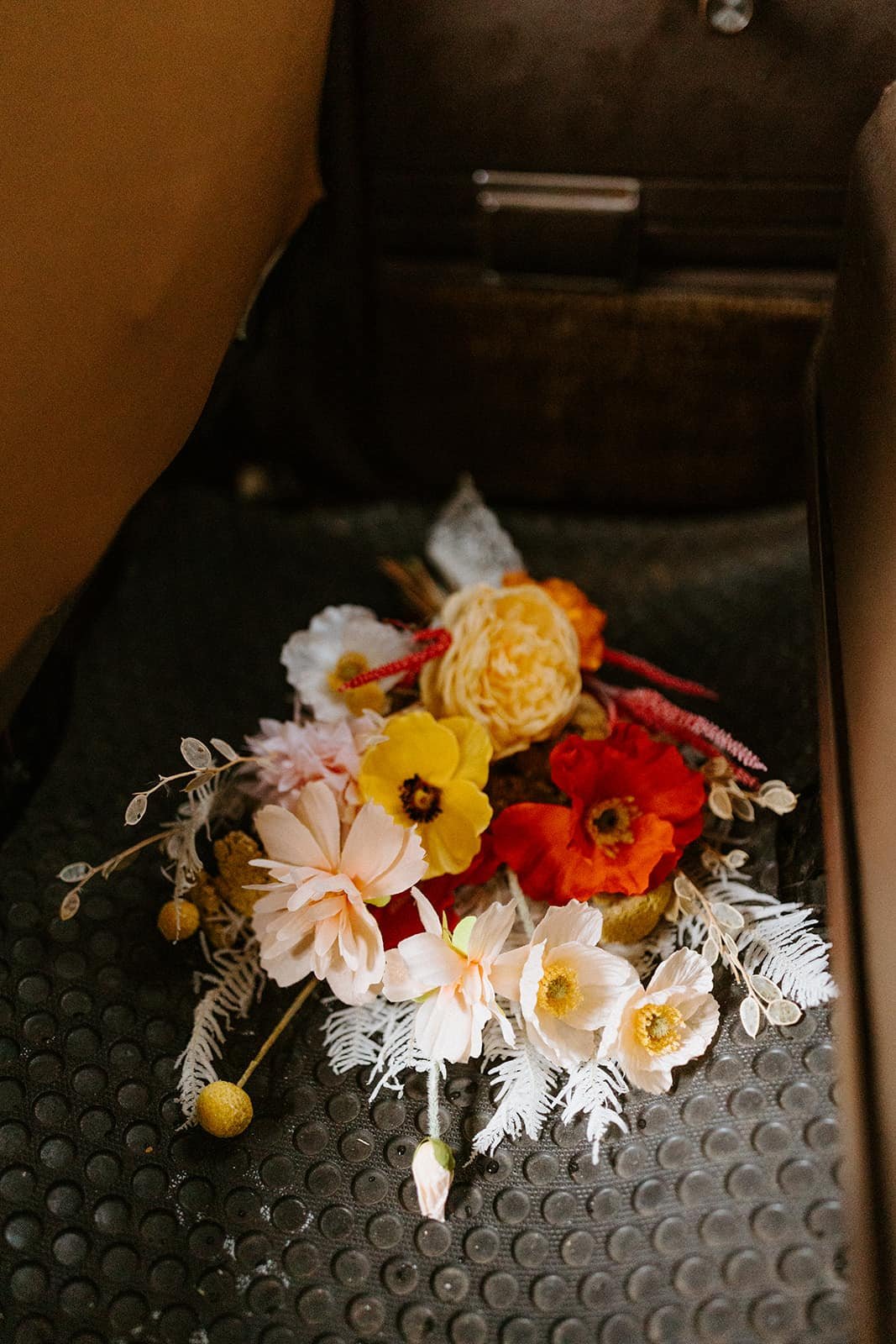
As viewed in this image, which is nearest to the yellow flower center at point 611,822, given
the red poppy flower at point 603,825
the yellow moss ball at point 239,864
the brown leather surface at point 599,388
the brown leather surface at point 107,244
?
the red poppy flower at point 603,825

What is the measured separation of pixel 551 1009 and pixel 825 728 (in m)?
0.22

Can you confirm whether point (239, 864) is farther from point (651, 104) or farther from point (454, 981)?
point (651, 104)

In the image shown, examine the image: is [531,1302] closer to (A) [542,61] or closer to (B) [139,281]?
(B) [139,281]

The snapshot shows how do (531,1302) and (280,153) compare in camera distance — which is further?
(280,153)

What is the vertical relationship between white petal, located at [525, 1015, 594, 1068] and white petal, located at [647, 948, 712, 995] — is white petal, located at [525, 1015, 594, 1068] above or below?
below

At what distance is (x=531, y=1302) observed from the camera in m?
0.54

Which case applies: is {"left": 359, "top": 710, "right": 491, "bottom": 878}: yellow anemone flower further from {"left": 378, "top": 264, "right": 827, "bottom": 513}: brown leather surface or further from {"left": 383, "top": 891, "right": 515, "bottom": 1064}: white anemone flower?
{"left": 378, "top": 264, "right": 827, "bottom": 513}: brown leather surface

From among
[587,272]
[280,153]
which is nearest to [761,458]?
[587,272]

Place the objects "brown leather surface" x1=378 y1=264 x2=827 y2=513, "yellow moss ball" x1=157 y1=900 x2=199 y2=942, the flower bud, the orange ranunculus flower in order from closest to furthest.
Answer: the flower bud, "yellow moss ball" x1=157 y1=900 x2=199 y2=942, the orange ranunculus flower, "brown leather surface" x1=378 y1=264 x2=827 y2=513

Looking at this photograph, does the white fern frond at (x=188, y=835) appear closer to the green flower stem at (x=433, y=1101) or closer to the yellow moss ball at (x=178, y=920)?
the yellow moss ball at (x=178, y=920)

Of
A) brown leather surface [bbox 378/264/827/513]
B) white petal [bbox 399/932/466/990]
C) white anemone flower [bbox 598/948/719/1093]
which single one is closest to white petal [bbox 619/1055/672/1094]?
white anemone flower [bbox 598/948/719/1093]

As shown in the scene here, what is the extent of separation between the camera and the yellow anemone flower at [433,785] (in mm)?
622

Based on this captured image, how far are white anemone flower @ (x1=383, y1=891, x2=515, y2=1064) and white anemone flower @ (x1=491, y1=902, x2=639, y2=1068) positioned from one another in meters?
0.01

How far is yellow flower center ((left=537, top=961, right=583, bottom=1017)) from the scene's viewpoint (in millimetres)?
557
